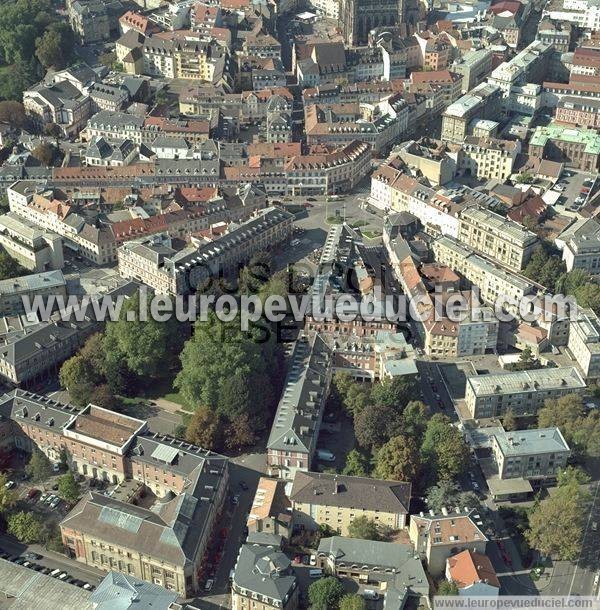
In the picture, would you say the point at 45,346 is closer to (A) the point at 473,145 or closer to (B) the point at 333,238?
(B) the point at 333,238

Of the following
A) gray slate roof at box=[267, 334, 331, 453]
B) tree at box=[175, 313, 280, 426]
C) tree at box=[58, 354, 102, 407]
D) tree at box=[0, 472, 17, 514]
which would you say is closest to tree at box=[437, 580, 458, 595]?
gray slate roof at box=[267, 334, 331, 453]

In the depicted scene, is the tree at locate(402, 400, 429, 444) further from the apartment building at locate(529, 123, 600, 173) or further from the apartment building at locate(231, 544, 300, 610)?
the apartment building at locate(529, 123, 600, 173)

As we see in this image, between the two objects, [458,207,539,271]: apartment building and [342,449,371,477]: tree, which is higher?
[458,207,539,271]: apartment building

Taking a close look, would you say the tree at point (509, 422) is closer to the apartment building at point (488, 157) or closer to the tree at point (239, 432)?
the tree at point (239, 432)

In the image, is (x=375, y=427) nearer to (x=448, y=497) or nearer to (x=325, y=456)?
(x=325, y=456)

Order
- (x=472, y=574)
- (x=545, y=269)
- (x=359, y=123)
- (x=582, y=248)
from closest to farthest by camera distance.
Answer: (x=472, y=574) → (x=545, y=269) → (x=582, y=248) → (x=359, y=123)

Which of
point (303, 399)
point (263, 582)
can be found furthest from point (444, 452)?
point (263, 582)
